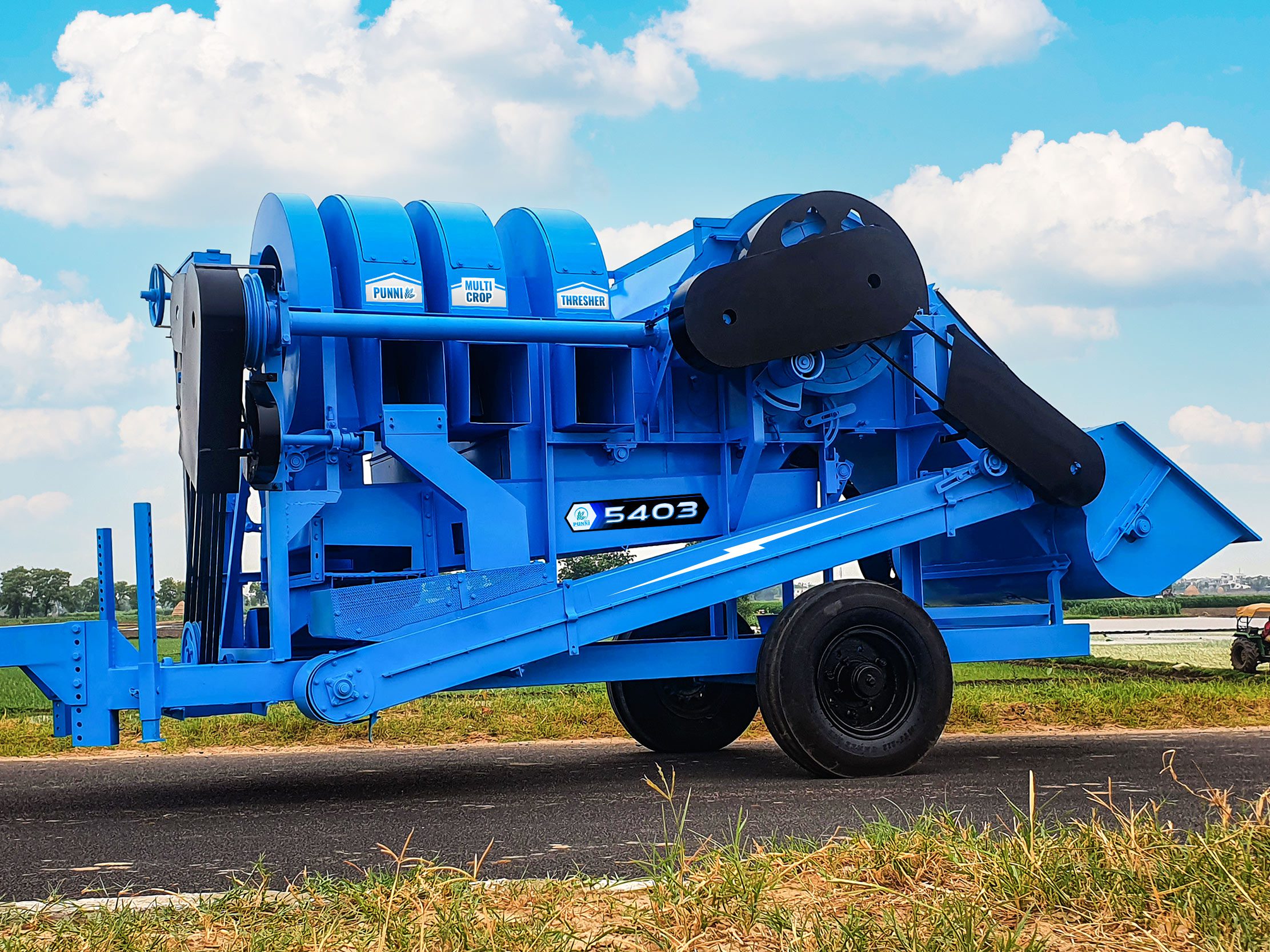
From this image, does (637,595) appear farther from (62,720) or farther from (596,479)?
(62,720)

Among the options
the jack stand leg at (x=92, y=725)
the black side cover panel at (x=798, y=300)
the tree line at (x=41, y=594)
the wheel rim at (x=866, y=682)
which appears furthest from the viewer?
the tree line at (x=41, y=594)

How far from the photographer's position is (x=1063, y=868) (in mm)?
3885

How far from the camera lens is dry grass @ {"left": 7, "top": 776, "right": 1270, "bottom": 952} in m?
3.43

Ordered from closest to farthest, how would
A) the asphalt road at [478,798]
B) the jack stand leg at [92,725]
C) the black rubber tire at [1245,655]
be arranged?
the asphalt road at [478,798] < the jack stand leg at [92,725] < the black rubber tire at [1245,655]

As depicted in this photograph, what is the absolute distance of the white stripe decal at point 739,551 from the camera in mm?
7844

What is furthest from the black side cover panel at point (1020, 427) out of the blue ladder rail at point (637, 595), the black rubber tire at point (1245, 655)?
the black rubber tire at point (1245, 655)

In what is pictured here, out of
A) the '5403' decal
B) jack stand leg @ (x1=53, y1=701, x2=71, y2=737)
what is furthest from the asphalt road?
the '5403' decal

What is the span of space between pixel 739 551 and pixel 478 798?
217 cm

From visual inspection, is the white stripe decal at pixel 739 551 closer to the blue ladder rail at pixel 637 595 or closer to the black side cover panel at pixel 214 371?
the blue ladder rail at pixel 637 595

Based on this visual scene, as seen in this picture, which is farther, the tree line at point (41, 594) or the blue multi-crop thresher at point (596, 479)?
the tree line at point (41, 594)

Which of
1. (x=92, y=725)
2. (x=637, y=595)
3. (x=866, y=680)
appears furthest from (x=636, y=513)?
(x=92, y=725)

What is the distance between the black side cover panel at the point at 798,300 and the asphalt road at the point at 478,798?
272cm

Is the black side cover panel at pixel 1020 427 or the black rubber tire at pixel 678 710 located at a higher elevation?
the black side cover panel at pixel 1020 427

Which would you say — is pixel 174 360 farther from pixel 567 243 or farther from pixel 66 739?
pixel 66 739
